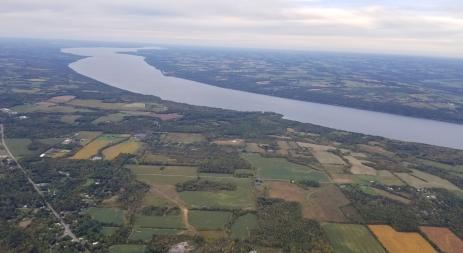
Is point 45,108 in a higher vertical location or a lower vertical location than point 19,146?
higher

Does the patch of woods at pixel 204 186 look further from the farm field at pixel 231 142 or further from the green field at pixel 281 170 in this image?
the farm field at pixel 231 142

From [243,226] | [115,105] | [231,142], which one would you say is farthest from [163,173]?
[115,105]

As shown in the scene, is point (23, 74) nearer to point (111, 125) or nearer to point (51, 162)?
point (111, 125)

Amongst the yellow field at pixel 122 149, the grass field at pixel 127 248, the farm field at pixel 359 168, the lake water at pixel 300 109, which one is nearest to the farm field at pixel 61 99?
the lake water at pixel 300 109

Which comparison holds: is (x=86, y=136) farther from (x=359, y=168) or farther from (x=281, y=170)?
(x=359, y=168)

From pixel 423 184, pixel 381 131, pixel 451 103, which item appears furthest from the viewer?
pixel 451 103

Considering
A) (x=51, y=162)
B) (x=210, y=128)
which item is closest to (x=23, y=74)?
(x=210, y=128)
